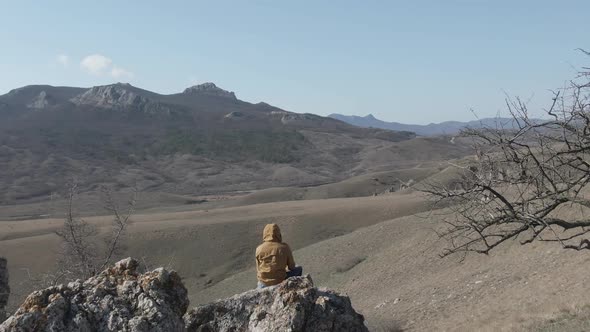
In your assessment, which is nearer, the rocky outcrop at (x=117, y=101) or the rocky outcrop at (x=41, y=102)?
the rocky outcrop at (x=117, y=101)

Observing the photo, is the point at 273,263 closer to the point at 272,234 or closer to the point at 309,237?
the point at 272,234

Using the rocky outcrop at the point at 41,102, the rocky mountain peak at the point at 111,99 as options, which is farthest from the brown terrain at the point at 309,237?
the rocky outcrop at the point at 41,102

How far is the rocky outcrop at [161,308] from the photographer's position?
5473 mm

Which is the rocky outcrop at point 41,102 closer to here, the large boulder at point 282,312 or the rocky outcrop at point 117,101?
the rocky outcrop at point 117,101

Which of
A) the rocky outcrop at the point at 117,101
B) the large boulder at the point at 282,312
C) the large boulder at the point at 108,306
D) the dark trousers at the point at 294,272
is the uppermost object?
the rocky outcrop at the point at 117,101

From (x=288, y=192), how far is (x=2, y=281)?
57.2 m

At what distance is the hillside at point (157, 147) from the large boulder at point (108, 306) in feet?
277

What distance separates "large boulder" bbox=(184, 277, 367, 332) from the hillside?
276 feet

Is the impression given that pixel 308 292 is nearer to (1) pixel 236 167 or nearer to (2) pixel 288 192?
(2) pixel 288 192

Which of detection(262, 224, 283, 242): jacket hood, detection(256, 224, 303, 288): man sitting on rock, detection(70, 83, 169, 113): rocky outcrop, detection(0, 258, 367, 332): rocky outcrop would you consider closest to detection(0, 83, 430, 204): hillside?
detection(70, 83, 169, 113): rocky outcrop

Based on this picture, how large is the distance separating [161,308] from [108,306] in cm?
53

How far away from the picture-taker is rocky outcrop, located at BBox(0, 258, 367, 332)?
547 cm

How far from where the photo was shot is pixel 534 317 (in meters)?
12.0

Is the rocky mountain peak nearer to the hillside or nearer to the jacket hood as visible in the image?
the hillside
